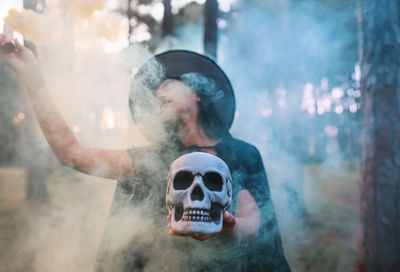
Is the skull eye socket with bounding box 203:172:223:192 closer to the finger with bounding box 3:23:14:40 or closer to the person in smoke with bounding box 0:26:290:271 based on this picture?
the person in smoke with bounding box 0:26:290:271

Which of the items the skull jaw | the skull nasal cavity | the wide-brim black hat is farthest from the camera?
the wide-brim black hat

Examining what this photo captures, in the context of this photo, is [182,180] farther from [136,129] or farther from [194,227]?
[136,129]

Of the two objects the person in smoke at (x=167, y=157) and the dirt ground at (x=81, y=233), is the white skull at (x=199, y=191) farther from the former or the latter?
the dirt ground at (x=81, y=233)

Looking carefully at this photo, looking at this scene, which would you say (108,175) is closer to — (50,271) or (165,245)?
(165,245)

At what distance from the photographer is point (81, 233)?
186 inches

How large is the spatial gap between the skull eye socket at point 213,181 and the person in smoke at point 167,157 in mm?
446

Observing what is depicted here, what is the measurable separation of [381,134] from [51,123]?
3.58m

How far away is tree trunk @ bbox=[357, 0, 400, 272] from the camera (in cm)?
304

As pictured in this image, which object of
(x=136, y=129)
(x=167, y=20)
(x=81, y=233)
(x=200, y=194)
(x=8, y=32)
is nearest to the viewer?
(x=200, y=194)

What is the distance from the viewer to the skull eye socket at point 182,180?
4.28 ft

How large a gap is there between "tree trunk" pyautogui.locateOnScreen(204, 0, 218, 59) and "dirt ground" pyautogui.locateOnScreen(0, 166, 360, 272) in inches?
108

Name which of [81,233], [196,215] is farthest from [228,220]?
[81,233]

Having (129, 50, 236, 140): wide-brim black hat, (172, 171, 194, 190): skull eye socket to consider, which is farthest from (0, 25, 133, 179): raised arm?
Answer: (172, 171, 194, 190): skull eye socket

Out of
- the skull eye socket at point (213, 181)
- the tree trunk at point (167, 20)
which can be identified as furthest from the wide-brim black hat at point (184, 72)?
the tree trunk at point (167, 20)
